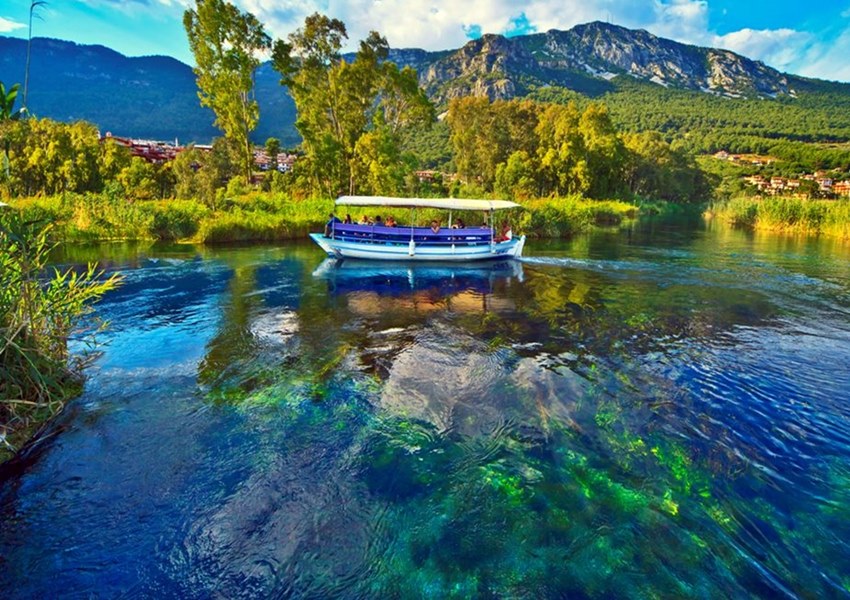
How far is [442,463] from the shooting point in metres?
7.21

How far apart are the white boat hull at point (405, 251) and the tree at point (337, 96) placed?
18.2 metres

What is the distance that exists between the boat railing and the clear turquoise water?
35.7 ft

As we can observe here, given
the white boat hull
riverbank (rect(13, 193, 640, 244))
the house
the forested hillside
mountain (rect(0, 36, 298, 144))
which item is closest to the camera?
the white boat hull

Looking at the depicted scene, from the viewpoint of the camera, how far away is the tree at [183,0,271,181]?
38.8 meters

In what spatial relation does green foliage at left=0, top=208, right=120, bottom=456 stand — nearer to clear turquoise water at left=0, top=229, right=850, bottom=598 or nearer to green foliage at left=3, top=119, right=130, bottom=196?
clear turquoise water at left=0, top=229, right=850, bottom=598

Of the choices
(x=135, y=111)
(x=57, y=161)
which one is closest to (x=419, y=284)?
(x=57, y=161)

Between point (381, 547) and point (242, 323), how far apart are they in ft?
34.3

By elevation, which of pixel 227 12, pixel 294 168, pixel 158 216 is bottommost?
pixel 158 216

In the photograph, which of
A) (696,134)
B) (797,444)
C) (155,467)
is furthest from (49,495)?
(696,134)

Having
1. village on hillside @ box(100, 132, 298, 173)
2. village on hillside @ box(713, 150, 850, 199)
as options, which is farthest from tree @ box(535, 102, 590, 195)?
village on hillside @ box(100, 132, 298, 173)

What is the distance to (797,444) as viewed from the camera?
7875 mm

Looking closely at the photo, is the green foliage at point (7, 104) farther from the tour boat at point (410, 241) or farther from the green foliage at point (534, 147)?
the green foliage at point (534, 147)

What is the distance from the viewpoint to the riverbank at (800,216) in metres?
40.6

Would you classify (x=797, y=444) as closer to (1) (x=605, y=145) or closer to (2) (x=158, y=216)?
(2) (x=158, y=216)
